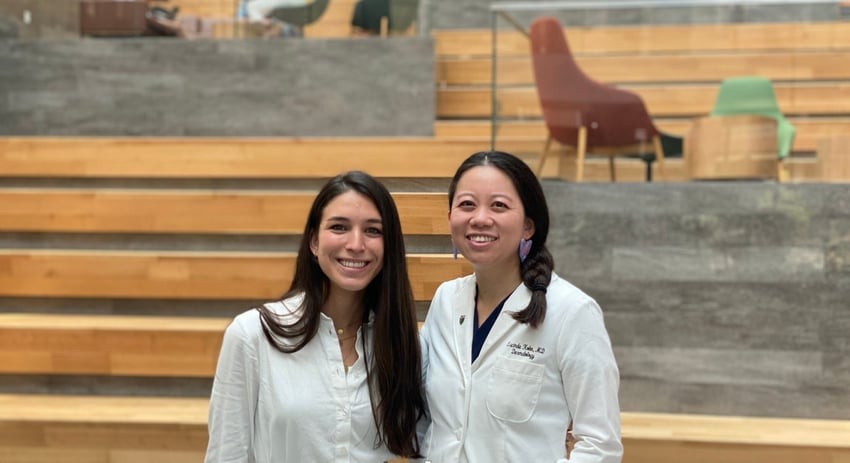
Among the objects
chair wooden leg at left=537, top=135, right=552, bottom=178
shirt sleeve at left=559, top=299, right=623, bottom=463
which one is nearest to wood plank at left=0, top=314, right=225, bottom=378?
chair wooden leg at left=537, top=135, right=552, bottom=178

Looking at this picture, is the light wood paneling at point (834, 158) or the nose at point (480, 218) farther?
the light wood paneling at point (834, 158)

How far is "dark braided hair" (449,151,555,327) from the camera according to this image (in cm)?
172

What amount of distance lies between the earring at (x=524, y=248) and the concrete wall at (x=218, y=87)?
13.9ft

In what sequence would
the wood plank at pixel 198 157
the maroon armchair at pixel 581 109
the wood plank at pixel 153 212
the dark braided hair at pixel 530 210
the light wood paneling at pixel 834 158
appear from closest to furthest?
the dark braided hair at pixel 530 210, the light wood paneling at pixel 834 158, the maroon armchair at pixel 581 109, the wood plank at pixel 153 212, the wood plank at pixel 198 157

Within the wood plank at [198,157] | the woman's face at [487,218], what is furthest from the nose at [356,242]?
the wood plank at [198,157]

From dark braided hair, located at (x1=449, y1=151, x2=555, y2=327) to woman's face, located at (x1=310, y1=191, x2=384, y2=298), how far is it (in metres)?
0.16

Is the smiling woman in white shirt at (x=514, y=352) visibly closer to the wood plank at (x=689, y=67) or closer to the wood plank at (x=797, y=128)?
the wood plank at (x=797, y=128)

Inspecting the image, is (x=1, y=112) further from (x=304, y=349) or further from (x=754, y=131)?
(x=304, y=349)

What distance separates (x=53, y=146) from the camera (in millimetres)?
4863

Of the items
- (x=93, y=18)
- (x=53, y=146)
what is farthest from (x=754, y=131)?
(x=93, y=18)

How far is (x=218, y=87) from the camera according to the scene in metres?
6.09

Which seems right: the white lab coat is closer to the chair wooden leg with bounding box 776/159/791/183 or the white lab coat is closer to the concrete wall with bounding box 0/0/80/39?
the chair wooden leg with bounding box 776/159/791/183

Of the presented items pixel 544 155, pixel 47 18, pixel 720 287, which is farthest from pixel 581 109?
pixel 47 18

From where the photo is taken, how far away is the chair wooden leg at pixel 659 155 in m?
4.11
